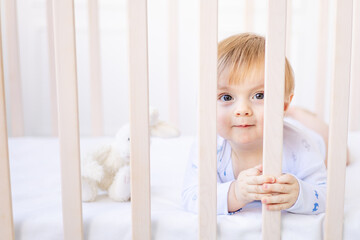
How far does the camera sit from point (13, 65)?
4.89 feet

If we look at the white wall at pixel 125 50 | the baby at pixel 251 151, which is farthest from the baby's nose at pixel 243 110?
the white wall at pixel 125 50

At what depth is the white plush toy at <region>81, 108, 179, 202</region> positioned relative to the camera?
86 centimetres

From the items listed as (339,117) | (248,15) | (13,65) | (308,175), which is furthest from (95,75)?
(339,117)

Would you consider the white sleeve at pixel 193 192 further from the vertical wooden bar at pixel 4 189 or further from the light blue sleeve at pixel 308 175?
the vertical wooden bar at pixel 4 189

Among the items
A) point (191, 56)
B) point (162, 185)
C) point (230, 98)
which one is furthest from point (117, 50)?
point (230, 98)

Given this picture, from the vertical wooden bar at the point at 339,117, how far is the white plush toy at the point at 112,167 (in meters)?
0.38

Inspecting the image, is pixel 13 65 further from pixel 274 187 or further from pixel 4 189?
pixel 274 187

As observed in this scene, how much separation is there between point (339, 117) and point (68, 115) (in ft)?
1.38

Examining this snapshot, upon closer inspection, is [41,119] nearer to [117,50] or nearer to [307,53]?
[117,50]

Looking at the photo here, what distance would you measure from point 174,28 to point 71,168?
1.07 metres

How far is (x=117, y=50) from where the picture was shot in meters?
2.23

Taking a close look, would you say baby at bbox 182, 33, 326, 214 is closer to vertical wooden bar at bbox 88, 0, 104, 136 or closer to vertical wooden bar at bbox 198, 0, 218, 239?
vertical wooden bar at bbox 198, 0, 218, 239

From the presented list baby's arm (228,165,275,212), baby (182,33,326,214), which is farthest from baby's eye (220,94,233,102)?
baby's arm (228,165,275,212)

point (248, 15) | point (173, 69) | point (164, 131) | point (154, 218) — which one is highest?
point (248, 15)
